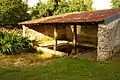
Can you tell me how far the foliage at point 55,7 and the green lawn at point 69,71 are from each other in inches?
712

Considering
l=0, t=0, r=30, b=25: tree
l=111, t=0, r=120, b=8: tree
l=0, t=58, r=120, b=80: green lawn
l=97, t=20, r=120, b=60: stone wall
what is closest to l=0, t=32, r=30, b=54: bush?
l=0, t=58, r=120, b=80: green lawn

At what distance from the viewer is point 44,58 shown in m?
15.1

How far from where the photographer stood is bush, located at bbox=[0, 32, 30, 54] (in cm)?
1627

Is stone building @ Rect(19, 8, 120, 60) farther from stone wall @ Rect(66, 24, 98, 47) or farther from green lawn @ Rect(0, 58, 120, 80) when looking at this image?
green lawn @ Rect(0, 58, 120, 80)

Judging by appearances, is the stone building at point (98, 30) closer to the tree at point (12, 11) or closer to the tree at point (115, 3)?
the tree at point (12, 11)

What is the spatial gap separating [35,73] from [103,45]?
5068mm

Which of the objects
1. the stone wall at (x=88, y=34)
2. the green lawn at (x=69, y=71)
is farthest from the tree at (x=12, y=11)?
the green lawn at (x=69, y=71)

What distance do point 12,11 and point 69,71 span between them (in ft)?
51.5

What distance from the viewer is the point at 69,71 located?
38.5ft

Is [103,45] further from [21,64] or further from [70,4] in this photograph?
[70,4]

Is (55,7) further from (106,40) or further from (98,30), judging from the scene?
(106,40)

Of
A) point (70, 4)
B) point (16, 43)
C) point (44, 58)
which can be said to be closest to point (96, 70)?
point (44, 58)

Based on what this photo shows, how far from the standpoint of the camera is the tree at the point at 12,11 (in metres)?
24.2

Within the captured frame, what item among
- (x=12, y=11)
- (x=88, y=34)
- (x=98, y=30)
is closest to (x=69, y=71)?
(x=98, y=30)
